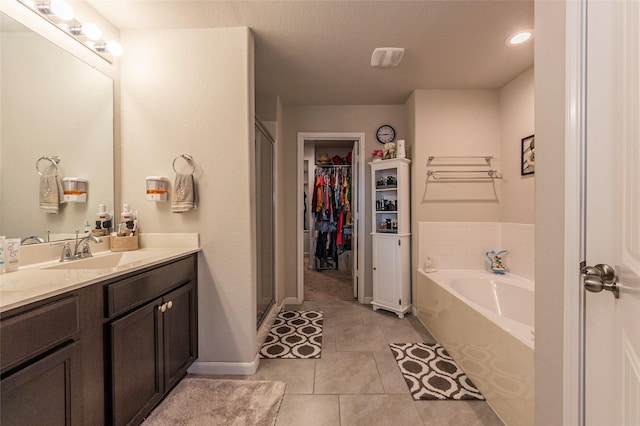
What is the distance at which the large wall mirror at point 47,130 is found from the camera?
47.8 inches

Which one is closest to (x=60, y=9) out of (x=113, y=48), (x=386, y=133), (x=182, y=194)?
(x=113, y=48)

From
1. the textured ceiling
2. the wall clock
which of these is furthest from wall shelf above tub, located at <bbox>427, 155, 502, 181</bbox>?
the textured ceiling

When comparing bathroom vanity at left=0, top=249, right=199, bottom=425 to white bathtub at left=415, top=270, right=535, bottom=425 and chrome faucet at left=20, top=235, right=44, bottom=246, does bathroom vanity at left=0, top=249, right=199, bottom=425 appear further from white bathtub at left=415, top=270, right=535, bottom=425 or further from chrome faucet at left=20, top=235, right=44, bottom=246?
white bathtub at left=415, top=270, right=535, bottom=425

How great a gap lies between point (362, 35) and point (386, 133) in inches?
55.0

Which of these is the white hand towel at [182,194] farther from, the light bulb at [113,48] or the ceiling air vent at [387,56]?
the ceiling air vent at [387,56]

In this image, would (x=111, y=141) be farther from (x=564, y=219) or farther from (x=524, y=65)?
(x=524, y=65)

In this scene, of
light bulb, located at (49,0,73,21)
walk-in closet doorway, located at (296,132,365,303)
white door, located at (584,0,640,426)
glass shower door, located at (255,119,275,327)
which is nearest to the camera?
white door, located at (584,0,640,426)

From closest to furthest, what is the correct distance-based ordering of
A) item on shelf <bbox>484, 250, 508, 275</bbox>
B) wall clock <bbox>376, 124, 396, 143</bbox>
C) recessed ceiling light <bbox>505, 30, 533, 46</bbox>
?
recessed ceiling light <bbox>505, 30, 533, 46</bbox> < item on shelf <bbox>484, 250, 508, 275</bbox> < wall clock <bbox>376, 124, 396, 143</bbox>

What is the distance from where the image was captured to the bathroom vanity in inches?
30.2

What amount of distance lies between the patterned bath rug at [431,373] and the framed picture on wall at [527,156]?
5.78 ft

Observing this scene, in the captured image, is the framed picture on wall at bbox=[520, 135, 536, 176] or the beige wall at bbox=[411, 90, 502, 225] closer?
the framed picture on wall at bbox=[520, 135, 536, 176]

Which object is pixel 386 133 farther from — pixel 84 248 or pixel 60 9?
pixel 84 248

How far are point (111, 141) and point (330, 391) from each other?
7.22 feet

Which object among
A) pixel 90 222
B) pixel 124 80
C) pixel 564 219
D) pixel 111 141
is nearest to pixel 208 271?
pixel 90 222
